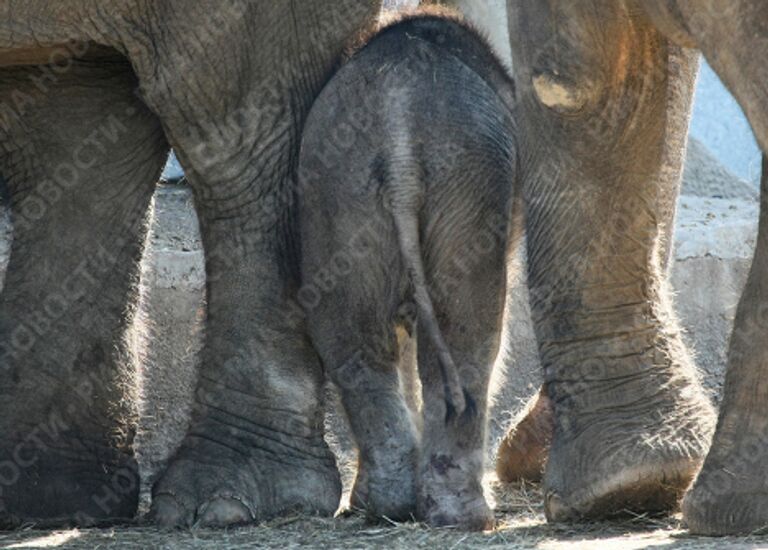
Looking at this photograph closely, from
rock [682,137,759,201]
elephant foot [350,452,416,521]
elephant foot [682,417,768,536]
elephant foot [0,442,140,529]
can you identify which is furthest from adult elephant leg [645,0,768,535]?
rock [682,137,759,201]

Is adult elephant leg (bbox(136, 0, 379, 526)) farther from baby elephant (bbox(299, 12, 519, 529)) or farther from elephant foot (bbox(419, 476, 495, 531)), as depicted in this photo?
elephant foot (bbox(419, 476, 495, 531))

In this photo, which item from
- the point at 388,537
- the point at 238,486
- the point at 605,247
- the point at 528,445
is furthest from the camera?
the point at 528,445

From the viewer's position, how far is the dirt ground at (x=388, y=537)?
3482 mm

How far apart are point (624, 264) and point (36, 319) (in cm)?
125

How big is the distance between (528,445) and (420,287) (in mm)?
880

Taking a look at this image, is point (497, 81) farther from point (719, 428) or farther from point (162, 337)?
point (162, 337)

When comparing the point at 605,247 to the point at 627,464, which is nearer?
the point at 627,464

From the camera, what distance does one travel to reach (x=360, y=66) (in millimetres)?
4055

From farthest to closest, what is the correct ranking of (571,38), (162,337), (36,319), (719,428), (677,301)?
(677,301) < (162,337) < (36,319) < (571,38) < (719,428)

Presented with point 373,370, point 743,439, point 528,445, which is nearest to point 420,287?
point 373,370

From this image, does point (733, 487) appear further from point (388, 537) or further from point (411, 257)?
point (411, 257)

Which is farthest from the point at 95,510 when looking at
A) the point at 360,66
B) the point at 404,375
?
the point at 360,66

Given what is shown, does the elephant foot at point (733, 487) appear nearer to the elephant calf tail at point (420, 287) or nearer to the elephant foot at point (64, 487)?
the elephant calf tail at point (420, 287)

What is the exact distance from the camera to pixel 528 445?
15.0 ft
